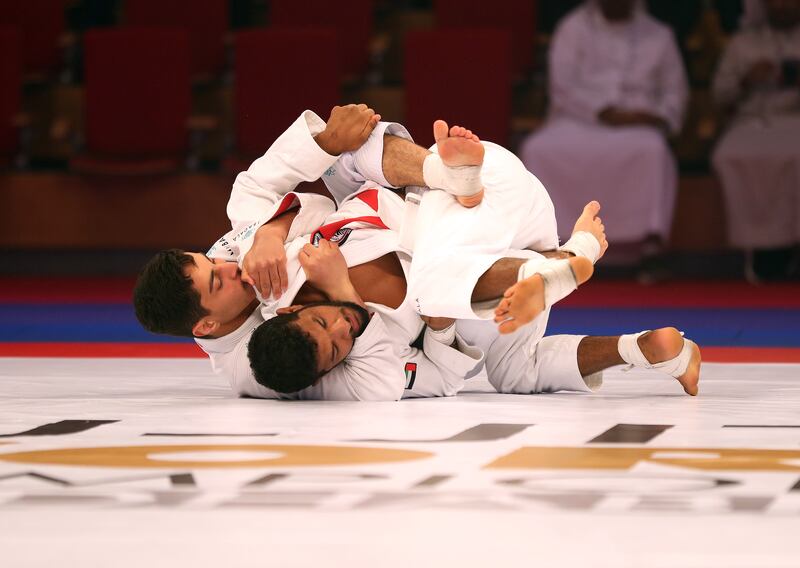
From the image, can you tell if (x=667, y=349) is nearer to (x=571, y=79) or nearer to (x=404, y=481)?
(x=404, y=481)

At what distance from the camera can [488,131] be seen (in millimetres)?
5914

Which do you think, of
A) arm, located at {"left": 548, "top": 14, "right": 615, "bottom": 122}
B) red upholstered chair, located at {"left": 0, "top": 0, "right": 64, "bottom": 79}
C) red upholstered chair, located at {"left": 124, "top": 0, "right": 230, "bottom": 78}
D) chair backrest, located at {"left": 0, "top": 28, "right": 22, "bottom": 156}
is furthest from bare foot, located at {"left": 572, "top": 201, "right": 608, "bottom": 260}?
red upholstered chair, located at {"left": 0, "top": 0, "right": 64, "bottom": 79}

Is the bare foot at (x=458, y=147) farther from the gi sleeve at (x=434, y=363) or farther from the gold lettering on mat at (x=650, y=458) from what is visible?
the gold lettering on mat at (x=650, y=458)

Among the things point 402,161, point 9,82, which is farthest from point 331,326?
point 9,82

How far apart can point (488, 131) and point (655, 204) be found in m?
0.81

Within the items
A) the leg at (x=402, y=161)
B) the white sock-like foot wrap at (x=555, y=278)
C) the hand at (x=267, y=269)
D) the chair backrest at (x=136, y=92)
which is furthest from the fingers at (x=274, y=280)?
the chair backrest at (x=136, y=92)

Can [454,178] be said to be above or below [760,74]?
below

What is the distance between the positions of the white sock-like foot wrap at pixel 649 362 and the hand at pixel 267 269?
75 cm

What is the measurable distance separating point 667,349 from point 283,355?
0.81m

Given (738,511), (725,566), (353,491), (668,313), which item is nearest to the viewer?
(725,566)

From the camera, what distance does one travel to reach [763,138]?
591 cm

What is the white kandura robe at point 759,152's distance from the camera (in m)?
5.88

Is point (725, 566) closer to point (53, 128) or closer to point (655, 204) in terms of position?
point (655, 204)

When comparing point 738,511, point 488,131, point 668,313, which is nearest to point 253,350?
point 738,511
